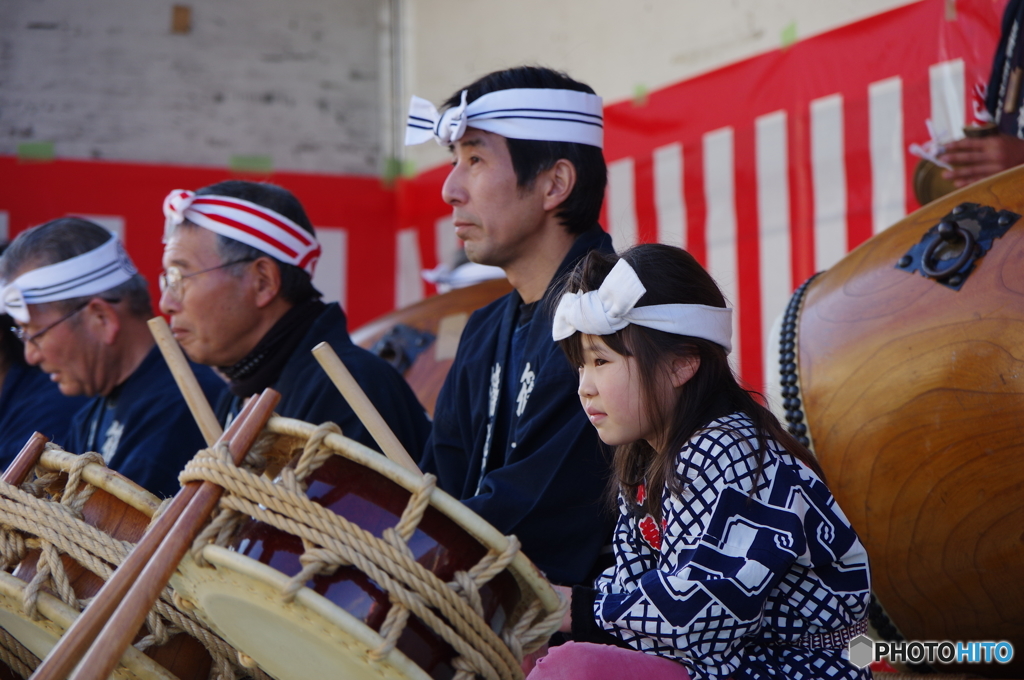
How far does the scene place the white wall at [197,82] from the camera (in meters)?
5.52

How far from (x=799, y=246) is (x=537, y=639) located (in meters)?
2.33

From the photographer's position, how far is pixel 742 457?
1307mm

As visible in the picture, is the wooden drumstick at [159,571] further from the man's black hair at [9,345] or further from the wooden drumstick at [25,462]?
the man's black hair at [9,345]

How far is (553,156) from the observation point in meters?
2.05

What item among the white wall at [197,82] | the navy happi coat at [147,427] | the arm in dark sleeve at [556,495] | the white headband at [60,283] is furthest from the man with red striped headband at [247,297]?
the white wall at [197,82]

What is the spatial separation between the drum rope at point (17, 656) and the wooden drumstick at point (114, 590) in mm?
625

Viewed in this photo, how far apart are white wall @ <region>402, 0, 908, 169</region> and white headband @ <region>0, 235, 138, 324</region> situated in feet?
5.47

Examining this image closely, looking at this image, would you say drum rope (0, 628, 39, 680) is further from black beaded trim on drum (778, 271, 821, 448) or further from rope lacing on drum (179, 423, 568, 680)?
black beaded trim on drum (778, 271, 821, 448)

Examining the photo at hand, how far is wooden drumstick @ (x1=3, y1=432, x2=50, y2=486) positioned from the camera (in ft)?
4.95

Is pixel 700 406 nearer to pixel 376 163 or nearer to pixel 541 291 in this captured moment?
A: pixel 541 291

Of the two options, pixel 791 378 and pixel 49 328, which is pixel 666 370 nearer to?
pixel 791 378

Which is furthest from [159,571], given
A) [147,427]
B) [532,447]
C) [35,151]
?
[35,151]

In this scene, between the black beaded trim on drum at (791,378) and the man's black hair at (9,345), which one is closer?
the black beaded trim on drum at (791,378)

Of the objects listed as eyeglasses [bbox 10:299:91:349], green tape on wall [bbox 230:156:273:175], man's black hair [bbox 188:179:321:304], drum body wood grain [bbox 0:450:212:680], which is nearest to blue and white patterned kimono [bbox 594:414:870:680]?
drum body wood grain [bbox 0:450:212:680]
